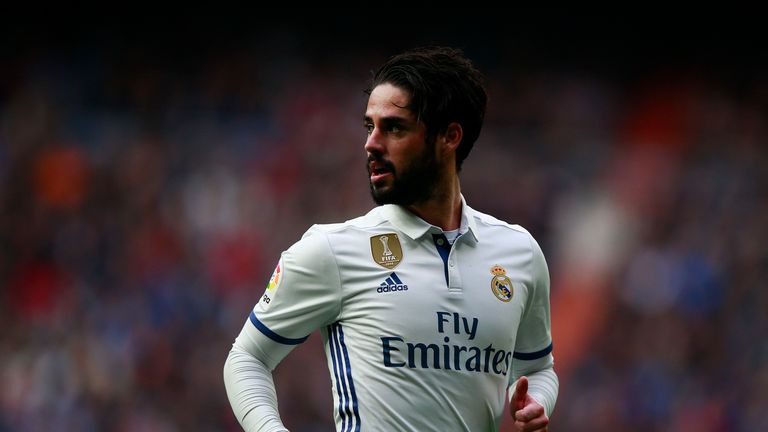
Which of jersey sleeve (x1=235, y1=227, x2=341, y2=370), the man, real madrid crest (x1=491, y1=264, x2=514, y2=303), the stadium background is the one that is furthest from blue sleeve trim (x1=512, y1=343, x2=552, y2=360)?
the stadium background

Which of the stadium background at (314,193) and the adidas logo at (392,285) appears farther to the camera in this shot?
the stadium background at (314,193)

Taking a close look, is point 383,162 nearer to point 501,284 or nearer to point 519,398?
point 501,284

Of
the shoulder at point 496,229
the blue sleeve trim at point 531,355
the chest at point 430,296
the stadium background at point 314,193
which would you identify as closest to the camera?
the chest at point 430,296

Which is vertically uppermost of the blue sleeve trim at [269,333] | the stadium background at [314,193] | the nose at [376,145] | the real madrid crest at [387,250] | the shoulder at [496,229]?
the nose at [376,145]

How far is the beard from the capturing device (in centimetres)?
323

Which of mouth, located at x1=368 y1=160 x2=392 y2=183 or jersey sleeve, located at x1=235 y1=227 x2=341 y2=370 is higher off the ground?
mouth, located at x1=368 y1=160 x2=392 y2=183

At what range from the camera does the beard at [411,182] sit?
3232 mm

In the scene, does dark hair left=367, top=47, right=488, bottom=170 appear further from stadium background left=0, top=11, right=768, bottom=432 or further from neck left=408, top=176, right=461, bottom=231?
stadium background left=0, top=11, right=768, bottom=432

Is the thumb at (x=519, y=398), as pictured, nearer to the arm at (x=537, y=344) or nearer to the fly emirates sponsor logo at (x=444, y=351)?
the fly emirates sponsor logo at (x=444, y=351)

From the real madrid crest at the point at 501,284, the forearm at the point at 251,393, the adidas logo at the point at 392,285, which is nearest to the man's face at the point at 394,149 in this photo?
the adidas logo at the point at 392,285

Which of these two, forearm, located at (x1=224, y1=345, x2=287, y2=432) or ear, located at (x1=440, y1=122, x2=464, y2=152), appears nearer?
forearm, located at (x1=224, y1=345, x2=287, y2=432)

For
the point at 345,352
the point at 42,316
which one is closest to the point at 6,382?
the point at 42,316

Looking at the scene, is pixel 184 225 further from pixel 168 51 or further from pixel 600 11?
pixel 600 11

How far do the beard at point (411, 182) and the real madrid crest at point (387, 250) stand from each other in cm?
10
